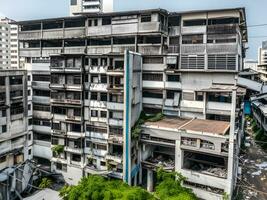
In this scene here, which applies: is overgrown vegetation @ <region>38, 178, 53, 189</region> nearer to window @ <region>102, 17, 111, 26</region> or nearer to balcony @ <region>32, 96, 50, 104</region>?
balcony @ <region>32, 96, 50, 104</region>

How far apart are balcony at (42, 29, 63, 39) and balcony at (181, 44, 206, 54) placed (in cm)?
2090

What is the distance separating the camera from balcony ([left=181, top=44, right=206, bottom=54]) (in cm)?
3575

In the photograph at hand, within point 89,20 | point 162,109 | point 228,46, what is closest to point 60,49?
point 89,20

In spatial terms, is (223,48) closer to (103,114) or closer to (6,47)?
(103,114)

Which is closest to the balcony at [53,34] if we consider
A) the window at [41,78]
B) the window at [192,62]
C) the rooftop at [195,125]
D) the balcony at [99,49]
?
the balcony at [99,49]

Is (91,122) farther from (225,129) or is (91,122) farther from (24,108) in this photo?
(225,129)

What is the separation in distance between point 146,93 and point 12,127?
1990cm

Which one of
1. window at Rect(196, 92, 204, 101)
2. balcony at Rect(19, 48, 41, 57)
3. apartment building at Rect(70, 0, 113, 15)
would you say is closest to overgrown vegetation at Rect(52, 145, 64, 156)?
balcony at Rect(19, 48, 41, 57)

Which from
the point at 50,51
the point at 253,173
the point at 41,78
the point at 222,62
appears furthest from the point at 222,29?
the point at 41,78

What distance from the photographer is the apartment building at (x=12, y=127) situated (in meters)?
32.7

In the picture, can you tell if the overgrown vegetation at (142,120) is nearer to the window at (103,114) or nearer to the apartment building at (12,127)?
the window at (103,114)

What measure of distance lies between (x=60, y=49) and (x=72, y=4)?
4358 cm

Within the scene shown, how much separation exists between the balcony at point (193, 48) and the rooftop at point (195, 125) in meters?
9.69

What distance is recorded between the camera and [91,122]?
121 ft
